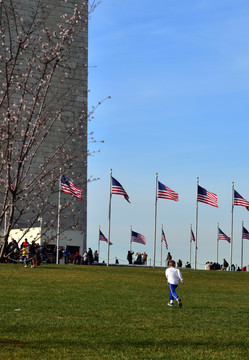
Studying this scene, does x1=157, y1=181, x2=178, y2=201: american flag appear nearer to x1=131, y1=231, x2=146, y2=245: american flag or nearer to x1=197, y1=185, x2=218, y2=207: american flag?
x1=197, y1=185, x2=218, y2=207: american flag

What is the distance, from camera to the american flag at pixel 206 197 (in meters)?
57.8

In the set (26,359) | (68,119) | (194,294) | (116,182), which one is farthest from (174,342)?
(68,119)

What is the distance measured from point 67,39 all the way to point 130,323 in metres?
9.65

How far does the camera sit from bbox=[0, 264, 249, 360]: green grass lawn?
54.1ft

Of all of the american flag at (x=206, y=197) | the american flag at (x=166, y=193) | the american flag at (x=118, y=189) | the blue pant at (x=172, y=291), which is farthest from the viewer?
the american flag at (x=206, y=197)

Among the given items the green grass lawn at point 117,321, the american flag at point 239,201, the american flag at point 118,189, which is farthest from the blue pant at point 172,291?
the american flag at point 239,201

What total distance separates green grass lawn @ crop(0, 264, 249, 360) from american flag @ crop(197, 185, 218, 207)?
19.2 metres

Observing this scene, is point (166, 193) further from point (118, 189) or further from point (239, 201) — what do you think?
point (239, 201)

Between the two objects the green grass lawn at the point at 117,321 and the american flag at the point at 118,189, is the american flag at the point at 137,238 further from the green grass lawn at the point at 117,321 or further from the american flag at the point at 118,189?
the green grass lawn at the point at 117,321

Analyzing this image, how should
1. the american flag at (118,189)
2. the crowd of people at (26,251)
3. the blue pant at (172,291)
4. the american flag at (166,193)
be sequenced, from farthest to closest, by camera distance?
the american flag at (166,193) < the american flag at (118,189) < the blue pant at (172,291) < the crowd of people at (26,251)

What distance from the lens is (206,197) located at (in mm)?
58719

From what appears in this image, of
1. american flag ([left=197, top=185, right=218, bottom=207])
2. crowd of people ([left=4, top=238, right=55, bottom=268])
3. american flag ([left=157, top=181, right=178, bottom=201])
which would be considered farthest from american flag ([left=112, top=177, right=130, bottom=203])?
crowd of people ([left=4, top=238, right=55, bottom=268])

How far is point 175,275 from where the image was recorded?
83.0 ft

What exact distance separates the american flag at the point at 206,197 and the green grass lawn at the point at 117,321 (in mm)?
19198
